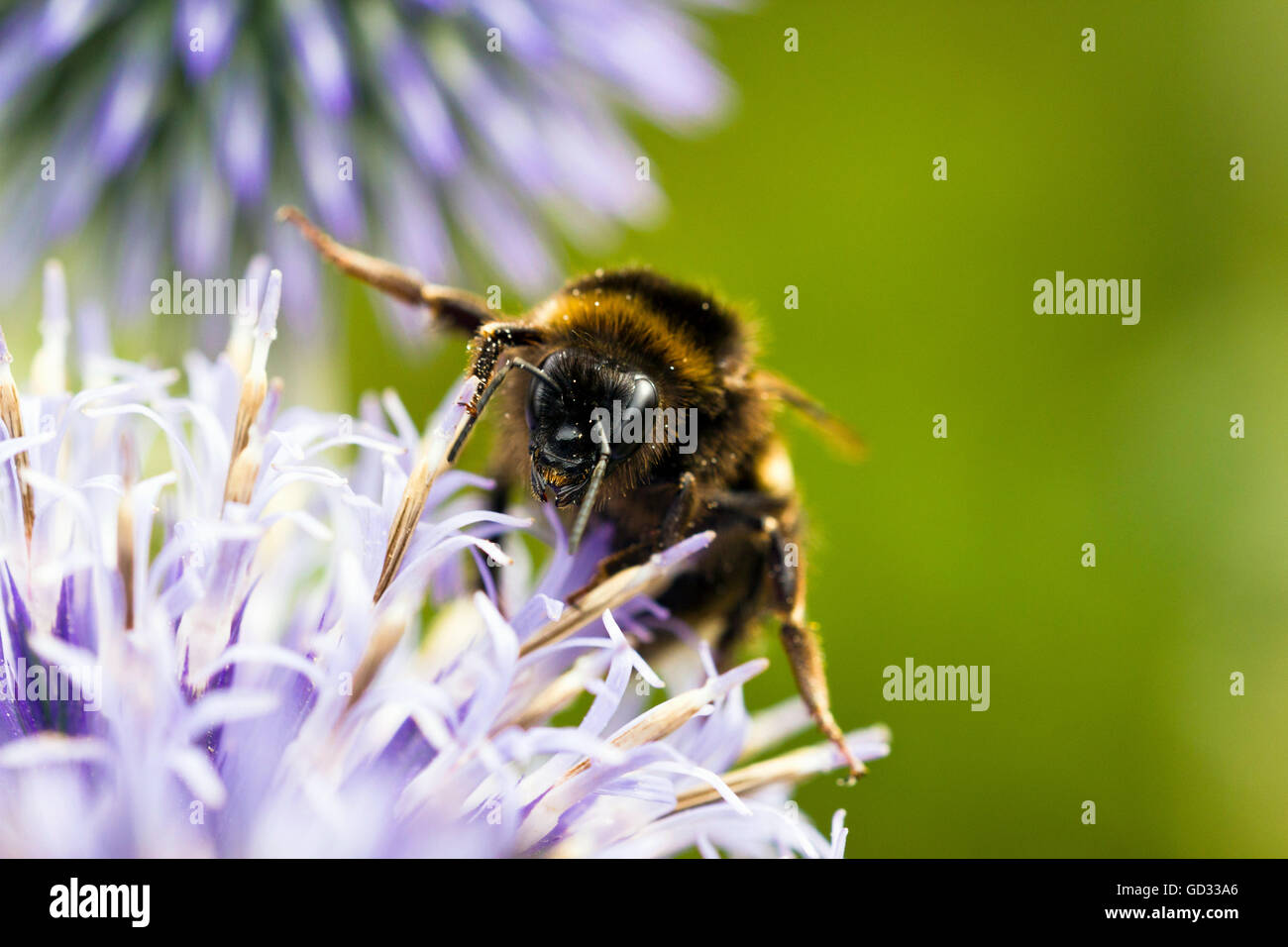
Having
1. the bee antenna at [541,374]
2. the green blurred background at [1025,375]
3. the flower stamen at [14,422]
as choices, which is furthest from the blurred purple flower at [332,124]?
the bee antenna at [541,374]

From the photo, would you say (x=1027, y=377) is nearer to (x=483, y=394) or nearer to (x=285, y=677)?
(x=483, y=394)

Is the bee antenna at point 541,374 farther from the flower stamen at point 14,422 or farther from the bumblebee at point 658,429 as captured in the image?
the flower stamen at point 14,422

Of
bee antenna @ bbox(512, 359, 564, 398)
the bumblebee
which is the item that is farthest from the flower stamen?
bee antenna @ bbox(512, 359, 564, 398)

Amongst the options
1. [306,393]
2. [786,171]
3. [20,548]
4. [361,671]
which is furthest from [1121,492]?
[20,548]

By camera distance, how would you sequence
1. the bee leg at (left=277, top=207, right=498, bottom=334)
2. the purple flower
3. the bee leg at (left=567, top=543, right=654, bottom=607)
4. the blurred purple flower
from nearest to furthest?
the purple flower
the bee leg at (left=567, top=543, right=654, bottom=607)
the bee leg at (left=277, top=207, right=498, bottom=334)
the blurred purple flower

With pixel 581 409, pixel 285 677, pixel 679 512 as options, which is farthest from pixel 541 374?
pixel 285 677

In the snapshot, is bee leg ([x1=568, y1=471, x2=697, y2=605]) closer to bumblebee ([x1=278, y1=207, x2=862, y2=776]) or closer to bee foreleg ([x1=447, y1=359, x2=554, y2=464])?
bumblebee ([x1=278, y1=207, x2=862, y2=776])
